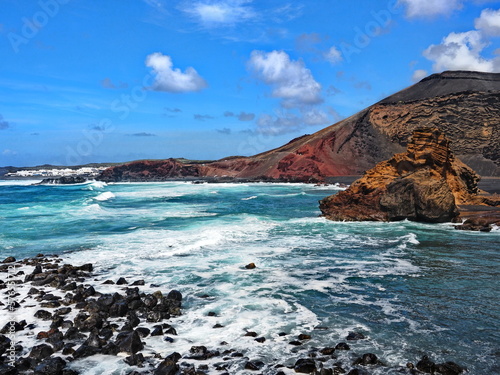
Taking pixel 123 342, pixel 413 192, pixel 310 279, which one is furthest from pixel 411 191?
pixel 123 342

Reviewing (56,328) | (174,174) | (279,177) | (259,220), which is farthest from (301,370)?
(174,174)

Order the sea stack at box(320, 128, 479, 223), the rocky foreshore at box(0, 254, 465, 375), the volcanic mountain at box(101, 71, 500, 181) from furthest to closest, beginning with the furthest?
the volcanic mountain at box(101, 71, 500, 181) < the sea stack at box(320, 128, 479, 223) < the rocky foreshore at box(0, 254, 465, 375)

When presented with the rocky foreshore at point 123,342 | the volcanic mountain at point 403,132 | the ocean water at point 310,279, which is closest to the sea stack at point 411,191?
the ocean water at point 310,279

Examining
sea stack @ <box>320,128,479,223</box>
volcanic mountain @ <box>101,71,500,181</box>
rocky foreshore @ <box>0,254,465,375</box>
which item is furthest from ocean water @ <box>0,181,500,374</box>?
volcanic mountain @ <box>101,71,500,181</box>

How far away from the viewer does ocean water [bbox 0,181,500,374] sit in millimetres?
9188

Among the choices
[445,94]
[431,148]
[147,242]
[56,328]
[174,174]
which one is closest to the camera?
[56,328]

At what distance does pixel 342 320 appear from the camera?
10539mm

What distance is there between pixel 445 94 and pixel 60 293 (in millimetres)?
103530

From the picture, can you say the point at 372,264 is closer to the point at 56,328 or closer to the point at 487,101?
the point at 56,328

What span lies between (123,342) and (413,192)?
23.2 metres

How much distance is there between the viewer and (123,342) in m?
9.02

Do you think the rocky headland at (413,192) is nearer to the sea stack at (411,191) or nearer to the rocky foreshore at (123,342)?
the sea stack at (411,191)

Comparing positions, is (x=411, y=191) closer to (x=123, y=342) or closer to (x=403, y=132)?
(x=123, y=342)

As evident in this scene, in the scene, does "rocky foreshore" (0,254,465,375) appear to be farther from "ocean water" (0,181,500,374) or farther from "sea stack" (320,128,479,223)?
"sea stack" (320,128,479,223)
